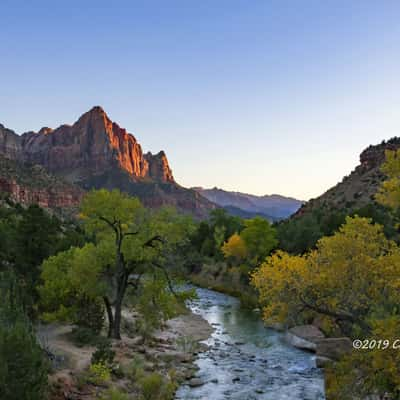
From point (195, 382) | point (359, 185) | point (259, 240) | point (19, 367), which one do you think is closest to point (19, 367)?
point (19, 367)

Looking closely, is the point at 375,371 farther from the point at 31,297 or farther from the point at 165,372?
the point at 31,297

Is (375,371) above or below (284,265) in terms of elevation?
below

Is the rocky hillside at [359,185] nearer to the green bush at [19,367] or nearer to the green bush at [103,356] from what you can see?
the green bush at [103,356]

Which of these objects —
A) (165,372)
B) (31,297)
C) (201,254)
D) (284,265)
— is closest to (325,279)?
(284,265)

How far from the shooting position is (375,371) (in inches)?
615

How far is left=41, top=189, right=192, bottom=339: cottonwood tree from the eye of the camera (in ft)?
90.4

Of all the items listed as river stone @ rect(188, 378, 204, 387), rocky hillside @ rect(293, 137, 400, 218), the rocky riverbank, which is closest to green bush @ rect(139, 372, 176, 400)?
the rocky riverbank

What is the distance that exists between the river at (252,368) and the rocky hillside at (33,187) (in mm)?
75741

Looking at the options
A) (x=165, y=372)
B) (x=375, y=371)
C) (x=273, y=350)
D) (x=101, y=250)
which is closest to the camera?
(x=375, y=371)

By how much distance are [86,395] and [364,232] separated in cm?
1351

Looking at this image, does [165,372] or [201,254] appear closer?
[165,372]

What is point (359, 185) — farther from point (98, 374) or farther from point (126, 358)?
point (98, 374)

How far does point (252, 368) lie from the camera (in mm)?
26016

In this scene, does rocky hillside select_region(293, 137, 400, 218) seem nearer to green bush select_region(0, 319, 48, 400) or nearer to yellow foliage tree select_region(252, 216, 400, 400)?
yellow foliage tree select_region(252, 216, 400, 400)
